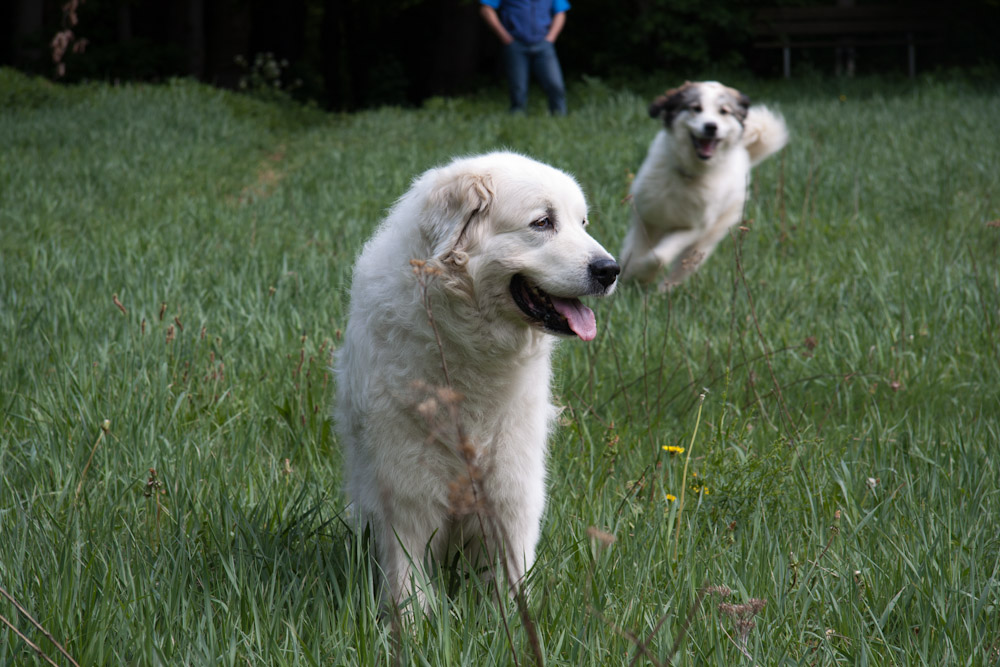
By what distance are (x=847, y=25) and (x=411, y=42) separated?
14.5 meters

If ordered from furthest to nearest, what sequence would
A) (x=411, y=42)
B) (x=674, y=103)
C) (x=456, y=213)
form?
1. (x=411, y=42)
2. (x=674, y=103)
3. (x=456, y=213)

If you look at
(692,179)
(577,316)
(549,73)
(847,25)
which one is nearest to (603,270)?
(577,316)

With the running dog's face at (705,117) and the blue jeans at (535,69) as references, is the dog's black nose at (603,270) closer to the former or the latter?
the running dog's face at (705,117)

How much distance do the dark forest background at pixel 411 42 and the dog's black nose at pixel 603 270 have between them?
17723mm

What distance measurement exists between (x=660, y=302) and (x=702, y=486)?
2471 mm

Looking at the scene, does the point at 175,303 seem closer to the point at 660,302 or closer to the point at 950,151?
the point at 660,302

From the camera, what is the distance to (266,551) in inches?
97.7

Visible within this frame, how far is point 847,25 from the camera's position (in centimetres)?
2155

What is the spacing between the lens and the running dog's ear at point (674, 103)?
658 cm

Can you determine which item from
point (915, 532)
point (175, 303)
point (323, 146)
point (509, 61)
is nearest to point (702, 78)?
point (509, 61)

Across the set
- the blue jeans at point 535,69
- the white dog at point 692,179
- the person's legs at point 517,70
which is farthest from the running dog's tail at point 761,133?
the person's legs at point 517,70

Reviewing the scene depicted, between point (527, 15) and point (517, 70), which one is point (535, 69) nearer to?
point (517, 70)

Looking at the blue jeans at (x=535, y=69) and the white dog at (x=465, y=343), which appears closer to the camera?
the white dog at (x=465, y=343)

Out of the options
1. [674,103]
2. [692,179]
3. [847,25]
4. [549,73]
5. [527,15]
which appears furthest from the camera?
[847,25]
